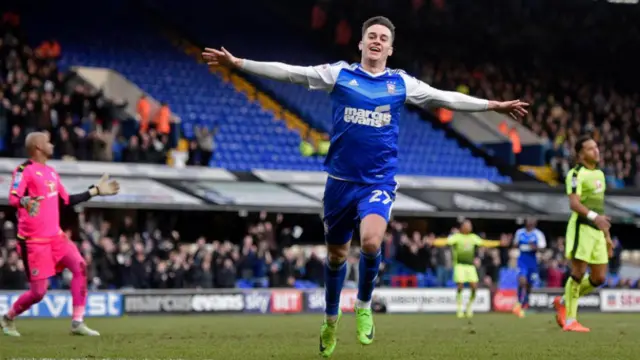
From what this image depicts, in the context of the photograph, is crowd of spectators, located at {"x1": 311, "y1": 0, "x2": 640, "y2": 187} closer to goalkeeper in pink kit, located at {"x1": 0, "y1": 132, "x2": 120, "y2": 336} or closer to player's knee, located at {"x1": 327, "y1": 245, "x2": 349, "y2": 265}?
goalkeeper in pink kit, located at {"x1": 0, "y1": 132, "x2": 120, "y2": 336}

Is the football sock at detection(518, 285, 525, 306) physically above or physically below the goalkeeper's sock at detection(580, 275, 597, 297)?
below

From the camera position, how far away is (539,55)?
160 feet

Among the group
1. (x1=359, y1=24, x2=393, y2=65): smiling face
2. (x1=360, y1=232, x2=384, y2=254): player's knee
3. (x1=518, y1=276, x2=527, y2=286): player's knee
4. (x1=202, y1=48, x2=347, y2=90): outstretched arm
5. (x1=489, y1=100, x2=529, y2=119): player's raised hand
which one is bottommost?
(x1=518, y1=276, x2=527, y2=286): player's knee

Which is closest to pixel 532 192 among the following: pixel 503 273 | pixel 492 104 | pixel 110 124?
pixel 503 273

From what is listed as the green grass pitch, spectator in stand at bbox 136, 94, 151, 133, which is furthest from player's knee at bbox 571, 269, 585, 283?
spectator in stand at bbox 136, 94, 151, 133

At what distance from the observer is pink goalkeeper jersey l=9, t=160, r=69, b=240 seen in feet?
48.2

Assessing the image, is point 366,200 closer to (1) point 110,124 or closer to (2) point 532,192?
(1) point 110,124

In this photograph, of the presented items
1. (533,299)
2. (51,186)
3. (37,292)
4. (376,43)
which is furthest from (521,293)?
(376,43)

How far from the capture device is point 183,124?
3581 cm

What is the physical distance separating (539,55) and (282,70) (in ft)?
131

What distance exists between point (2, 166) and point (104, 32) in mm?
11162

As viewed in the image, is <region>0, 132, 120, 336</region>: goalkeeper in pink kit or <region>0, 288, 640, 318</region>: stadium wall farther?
<region>0, 288, 640, 318</region>: stadium wall

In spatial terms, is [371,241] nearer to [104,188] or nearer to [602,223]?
[104,188]

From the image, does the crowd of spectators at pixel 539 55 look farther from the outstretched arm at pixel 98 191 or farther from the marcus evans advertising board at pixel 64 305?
the outstretched arm at pixel 98 191
